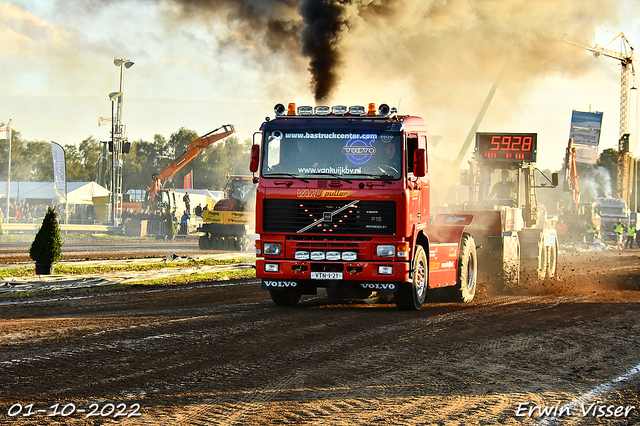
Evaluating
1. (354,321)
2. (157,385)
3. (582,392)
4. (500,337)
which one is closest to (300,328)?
(354,321)

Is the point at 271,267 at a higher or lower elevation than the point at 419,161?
lower

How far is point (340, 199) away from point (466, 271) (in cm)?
429

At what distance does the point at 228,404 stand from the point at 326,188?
5.89 m

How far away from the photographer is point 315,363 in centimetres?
745

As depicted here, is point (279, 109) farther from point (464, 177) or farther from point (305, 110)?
point (464, 177)

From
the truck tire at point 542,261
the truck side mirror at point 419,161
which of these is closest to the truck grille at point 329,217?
the truck side mirror at point 419,161

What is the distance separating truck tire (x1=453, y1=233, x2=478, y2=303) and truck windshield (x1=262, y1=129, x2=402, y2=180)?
3.68m

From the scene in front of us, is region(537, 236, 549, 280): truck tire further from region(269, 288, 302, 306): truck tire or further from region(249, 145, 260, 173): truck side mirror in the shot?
region(249, 145, 260, 173): truck side mirror

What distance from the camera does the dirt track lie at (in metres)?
5.62

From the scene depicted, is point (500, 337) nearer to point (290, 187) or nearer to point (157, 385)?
point (290, 187)

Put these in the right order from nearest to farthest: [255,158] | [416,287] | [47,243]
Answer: [255,158]
[416,287]
[47,243]

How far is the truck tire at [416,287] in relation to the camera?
38.8 ft

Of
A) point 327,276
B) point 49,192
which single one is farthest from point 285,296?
point 49,192

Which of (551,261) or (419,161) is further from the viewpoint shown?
(551,261)
